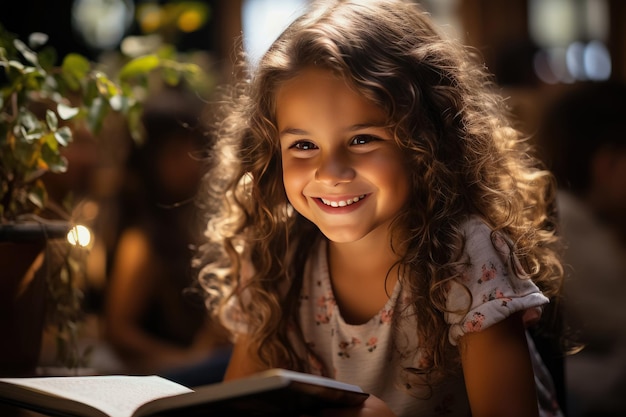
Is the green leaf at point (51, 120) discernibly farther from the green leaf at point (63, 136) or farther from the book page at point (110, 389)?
the book page at point (110, 389)

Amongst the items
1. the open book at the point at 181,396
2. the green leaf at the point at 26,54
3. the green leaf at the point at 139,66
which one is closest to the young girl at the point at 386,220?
the open book at the point at 181,396

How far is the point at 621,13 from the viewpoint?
234 inches

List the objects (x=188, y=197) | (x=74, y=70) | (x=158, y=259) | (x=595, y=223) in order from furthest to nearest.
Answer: (x=188, y=197) → (x=158, y=259) → (x=595, y=223) → (x=74, y=70)

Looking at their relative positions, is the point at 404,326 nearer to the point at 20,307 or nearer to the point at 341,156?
the point at 341,156

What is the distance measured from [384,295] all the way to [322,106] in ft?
1.05

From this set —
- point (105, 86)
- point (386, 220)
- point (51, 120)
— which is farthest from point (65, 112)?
point (386, 220)

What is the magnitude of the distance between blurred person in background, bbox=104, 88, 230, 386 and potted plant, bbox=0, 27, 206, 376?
1237 millimetres

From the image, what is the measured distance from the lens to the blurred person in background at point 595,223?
207 cm

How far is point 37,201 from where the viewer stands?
1.31 m

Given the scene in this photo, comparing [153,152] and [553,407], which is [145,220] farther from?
[553,407]

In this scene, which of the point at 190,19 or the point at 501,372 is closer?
the point at 501,372

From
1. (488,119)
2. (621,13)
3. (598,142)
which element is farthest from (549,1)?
(488,119)

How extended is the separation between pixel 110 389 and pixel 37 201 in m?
0.40

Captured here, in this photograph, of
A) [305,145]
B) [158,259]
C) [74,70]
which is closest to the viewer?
[305,145]
